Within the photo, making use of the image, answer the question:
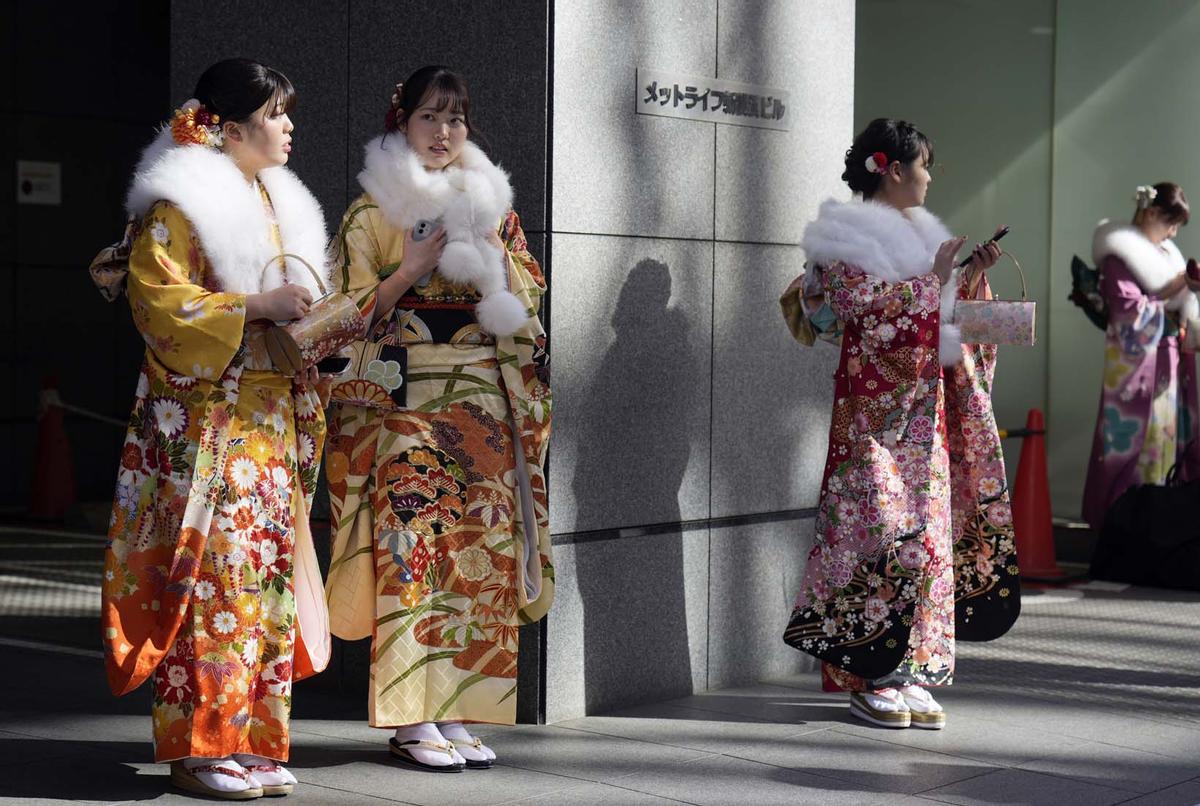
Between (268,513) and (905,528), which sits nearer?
(268,513)

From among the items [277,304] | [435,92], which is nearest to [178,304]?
[277,304]

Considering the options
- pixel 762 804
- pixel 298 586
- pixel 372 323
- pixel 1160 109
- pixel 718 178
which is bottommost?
pixel 762 804

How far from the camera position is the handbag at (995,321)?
5.43 meters

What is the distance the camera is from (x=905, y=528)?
5.47 m

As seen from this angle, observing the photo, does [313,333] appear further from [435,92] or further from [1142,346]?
[1142,346]

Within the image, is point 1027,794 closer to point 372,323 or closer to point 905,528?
point 905,528

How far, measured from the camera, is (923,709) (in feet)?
18.1

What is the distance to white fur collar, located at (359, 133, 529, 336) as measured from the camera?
478cm

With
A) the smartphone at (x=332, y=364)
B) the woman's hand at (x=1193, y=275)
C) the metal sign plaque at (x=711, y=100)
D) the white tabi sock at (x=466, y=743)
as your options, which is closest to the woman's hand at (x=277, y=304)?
the smartphone at (x=332, y=364)

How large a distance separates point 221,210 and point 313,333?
377 mm

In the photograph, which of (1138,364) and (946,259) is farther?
(1138,364)

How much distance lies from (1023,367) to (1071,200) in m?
1.05

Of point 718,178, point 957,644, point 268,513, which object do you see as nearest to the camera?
point 268,513

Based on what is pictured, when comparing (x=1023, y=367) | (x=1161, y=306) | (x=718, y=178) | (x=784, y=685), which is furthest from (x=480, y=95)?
(x=1023, y=367)
